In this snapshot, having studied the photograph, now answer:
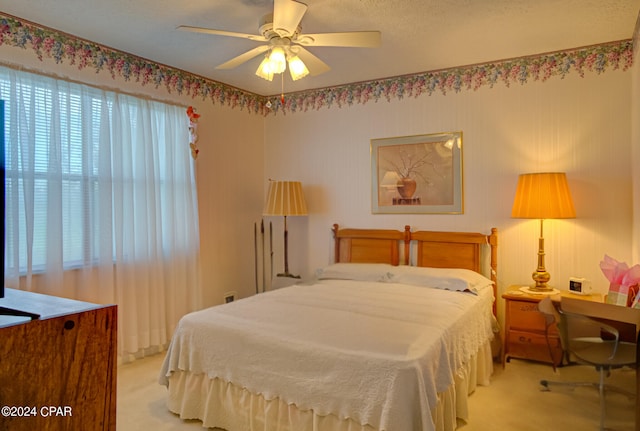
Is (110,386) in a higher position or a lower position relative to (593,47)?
lower

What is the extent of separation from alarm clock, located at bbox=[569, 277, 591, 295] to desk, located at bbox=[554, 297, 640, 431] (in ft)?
2.72

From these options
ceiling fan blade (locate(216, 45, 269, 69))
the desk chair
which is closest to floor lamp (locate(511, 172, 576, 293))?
the desk chair

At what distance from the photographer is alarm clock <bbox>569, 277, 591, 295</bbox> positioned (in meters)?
3.11

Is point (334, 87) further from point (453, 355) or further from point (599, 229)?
point (453, 355)

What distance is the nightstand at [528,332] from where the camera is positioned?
10.2ft

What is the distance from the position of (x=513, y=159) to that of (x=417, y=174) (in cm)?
86

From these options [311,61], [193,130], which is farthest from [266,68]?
[193,130]

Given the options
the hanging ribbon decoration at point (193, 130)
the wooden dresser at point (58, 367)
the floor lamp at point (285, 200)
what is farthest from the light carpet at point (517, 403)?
the hanging ribbon decoration at point (193, 130)

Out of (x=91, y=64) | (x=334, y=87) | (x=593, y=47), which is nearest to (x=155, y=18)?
(x=91, y=64)

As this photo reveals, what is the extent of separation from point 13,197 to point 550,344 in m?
4.00

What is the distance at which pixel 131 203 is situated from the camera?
11.1 feet

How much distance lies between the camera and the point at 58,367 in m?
0.90

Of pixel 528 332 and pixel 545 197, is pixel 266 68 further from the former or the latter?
pixel 528 332

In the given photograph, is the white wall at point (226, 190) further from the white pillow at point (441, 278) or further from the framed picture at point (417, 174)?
the white pillow at point (441, 278)
